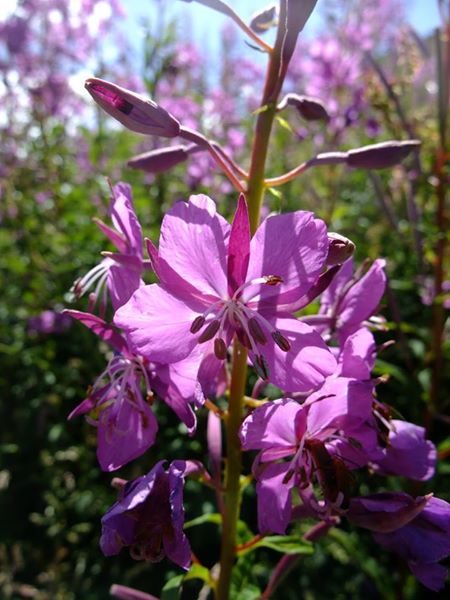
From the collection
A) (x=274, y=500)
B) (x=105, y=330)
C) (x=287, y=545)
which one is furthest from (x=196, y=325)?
(x=287, y=545)

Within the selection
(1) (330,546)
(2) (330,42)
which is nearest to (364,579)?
(1) (330,546)

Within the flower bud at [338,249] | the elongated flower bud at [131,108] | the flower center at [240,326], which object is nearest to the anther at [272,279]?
the flower center at [240,326]

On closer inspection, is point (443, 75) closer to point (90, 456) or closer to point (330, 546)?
point (330, 546)

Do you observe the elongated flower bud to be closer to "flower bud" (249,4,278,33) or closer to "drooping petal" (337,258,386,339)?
"flower bud" (249,4,278,33)

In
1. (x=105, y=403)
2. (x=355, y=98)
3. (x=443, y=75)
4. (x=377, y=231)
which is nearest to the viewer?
(x=105, y=403)

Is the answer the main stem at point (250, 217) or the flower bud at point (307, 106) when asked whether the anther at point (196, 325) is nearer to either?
the main stem at point (250, 217)

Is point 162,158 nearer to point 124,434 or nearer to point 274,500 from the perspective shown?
point 124,434
